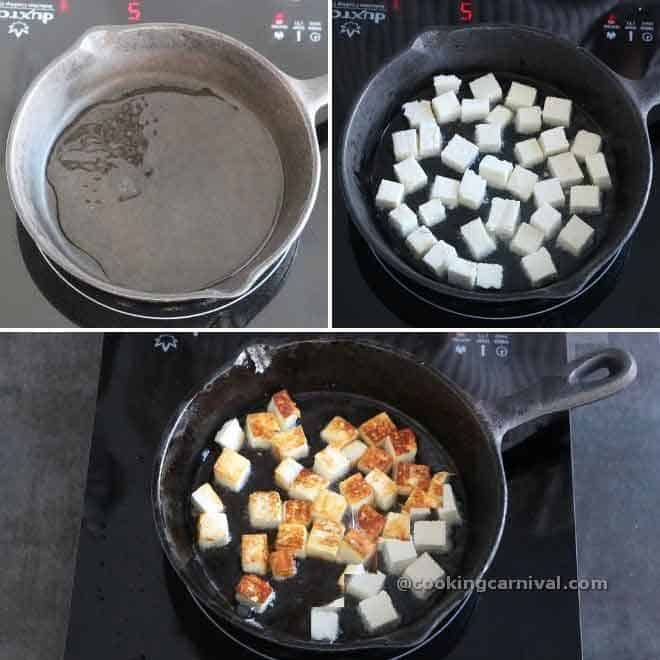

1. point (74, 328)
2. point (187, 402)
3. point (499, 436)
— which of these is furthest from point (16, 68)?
point (499, 436)

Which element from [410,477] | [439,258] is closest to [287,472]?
[410,477]

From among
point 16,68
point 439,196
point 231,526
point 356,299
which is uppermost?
point 16,68

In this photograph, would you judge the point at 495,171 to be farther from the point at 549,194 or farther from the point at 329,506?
the point at 329,506

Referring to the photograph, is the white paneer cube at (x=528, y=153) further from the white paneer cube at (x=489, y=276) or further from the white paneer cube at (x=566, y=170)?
the white paneer cube at (x=489, y=276)

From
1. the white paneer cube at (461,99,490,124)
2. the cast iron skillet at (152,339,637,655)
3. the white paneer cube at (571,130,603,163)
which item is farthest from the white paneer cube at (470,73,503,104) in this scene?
the cast iron skillet at (152,339,637,655)

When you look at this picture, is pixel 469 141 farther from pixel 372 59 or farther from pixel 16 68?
pixel 16 68

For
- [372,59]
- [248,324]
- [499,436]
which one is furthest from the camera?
[372,59]

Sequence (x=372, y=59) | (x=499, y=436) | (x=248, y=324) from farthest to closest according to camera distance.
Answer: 1. (x=372, y=59)
2. (x=248, y=324)
3. (x=499, y=436)

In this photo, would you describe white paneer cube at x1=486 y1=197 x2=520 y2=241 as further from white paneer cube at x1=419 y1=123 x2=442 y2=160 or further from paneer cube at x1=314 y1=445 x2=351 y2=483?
paneer cube at x1=314 y1=445 x2=351 y2=483
